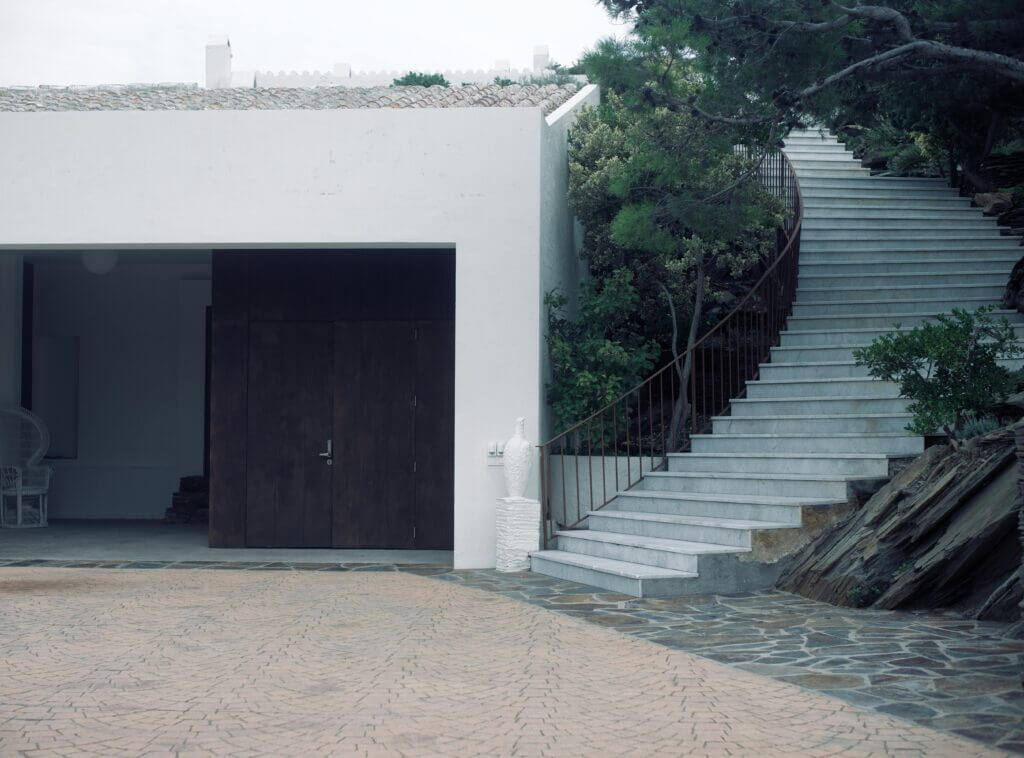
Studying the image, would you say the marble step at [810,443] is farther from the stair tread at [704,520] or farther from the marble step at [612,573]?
the marble step at [612,573]

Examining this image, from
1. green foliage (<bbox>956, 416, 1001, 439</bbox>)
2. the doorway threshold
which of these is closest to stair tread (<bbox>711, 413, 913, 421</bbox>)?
green foliage (<bbox>956, 416, 1001, 439</bbox>)

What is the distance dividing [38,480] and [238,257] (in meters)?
4.71

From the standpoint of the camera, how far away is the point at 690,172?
902 cm

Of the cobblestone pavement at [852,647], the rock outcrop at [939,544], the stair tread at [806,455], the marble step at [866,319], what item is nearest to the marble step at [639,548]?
the cobblestone pavement at [852,647]

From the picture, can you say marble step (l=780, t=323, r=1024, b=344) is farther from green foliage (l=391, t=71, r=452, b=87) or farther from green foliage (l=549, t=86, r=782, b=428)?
green foliage (l=391, t=71, r=452, b=87)

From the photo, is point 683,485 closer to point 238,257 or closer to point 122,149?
point 238,257

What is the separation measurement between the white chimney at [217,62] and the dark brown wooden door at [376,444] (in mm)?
10656

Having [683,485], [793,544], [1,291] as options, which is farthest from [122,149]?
[793,544]

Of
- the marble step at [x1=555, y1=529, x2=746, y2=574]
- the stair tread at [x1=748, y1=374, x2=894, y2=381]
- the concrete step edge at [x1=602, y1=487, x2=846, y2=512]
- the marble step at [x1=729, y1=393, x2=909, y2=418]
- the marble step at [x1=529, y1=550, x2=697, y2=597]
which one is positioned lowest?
the marble step at [x1=529, y1=550, x2=697, y2=597]

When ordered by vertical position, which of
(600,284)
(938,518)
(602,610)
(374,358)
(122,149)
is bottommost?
(602,610)

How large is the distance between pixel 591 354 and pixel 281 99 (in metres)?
5.13

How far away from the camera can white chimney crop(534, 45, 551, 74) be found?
3066cm

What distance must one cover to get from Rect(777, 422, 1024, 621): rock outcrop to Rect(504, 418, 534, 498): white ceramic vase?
8.97ft

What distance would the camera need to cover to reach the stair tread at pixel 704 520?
8617mm
